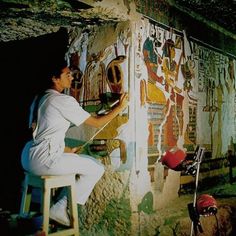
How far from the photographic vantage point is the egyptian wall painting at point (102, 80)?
5258mm

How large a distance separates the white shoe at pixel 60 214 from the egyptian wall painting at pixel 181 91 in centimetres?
171

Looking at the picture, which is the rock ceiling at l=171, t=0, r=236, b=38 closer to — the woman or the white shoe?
the woman

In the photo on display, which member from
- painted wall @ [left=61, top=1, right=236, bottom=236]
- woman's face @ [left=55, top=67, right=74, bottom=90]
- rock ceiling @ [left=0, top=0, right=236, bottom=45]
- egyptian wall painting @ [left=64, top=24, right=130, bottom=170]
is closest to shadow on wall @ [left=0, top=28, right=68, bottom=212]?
rock ceiling @ [left=0, top=0, right=236, bottom=45]

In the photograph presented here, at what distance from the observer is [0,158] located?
7289 millimetres

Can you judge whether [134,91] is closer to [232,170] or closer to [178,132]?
[178,132]

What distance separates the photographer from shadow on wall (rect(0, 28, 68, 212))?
673 centimetres

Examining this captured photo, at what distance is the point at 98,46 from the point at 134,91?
3.07 feet

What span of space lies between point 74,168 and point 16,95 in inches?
134

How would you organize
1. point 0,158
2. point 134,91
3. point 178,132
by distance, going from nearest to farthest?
point 134,91 → point 178,132 → point 0,158

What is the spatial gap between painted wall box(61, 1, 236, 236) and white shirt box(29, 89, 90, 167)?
990 mm

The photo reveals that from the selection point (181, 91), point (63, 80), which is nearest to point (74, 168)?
point (63, 80)

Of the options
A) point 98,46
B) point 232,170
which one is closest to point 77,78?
point 98,46

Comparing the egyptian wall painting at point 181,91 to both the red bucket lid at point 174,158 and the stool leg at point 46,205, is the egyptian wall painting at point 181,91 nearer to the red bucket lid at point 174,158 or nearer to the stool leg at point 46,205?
the red bucket lid at point 174,158

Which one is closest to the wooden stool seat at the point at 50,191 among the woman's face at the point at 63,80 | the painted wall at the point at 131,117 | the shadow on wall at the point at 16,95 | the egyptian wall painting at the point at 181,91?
the painted wall at the point at 131,117
